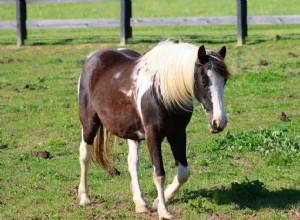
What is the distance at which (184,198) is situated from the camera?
9.59 meters

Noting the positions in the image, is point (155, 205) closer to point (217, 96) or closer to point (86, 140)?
point (86, 140)

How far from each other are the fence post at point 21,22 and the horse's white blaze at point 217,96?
1724cm

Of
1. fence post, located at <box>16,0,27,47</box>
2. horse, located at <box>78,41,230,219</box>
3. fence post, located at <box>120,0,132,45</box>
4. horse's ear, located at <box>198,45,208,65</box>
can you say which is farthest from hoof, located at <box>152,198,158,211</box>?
fence post, located at <box>16,0,27,47</box>

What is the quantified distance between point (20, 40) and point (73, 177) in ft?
47.4

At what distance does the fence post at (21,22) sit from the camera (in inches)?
981

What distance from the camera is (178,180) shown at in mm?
9141

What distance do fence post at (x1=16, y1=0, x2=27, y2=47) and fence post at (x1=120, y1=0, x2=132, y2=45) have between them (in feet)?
10.4

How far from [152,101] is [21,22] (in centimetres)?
1714

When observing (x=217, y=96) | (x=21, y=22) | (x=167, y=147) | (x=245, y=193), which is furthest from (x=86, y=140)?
(x=21, y=22)

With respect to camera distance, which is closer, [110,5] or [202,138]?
[202,138]

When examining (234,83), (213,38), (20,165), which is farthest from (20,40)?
(20,165)

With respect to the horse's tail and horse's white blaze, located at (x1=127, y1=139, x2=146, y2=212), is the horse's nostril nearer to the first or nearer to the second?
horse's white blaze, located at (x1=127, y1=139, x2=146, y2=212)

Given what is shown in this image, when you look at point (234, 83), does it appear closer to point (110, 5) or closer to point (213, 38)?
point (213, 38)

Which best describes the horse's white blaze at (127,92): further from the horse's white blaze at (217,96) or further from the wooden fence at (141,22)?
the wooden fence at (141,22)
